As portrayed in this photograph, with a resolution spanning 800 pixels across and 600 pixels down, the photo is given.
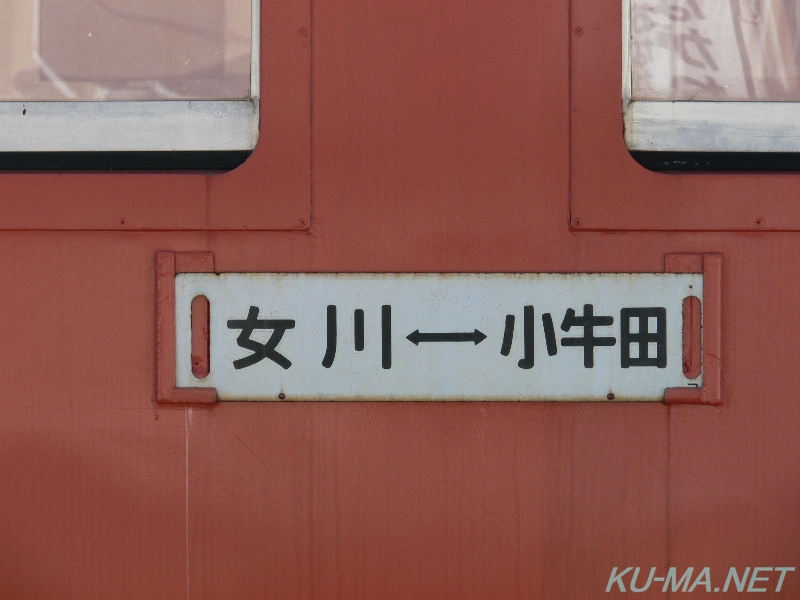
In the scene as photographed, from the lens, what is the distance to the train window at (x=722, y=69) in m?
1.35

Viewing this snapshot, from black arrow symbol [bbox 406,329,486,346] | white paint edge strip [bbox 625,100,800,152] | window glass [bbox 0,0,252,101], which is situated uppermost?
window glass [bbox 0,0,252,101]

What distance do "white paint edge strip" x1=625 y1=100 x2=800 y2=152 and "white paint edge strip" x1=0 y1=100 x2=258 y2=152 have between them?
2.43 feet

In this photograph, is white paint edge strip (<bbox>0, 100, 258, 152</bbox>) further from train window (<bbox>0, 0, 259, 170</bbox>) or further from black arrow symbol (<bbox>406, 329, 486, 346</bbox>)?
black arrow symbol (<bbox>406, 329, 486, 346</bbox>)

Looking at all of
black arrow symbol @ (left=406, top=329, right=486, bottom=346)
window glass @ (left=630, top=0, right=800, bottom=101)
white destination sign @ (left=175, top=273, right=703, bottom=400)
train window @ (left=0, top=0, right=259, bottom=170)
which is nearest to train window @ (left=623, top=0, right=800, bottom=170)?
window glass @ (left=630, top=0, right=800, bottom=101)

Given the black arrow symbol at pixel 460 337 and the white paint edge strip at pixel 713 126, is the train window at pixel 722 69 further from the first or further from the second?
the black arrow symbol at pixel 460 337

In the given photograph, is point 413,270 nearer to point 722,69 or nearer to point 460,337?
point 460,337

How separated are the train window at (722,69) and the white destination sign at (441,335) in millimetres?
298

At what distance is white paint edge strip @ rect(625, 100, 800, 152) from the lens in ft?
4.44

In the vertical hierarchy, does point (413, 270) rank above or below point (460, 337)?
above

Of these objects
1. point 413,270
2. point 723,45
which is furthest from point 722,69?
point 413,270

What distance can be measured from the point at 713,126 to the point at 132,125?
1.11 meters

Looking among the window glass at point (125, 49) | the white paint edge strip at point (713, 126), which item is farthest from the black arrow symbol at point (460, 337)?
the window glass at point (125, 49)

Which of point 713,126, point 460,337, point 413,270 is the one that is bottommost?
point 460,337

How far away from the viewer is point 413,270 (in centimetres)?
135
